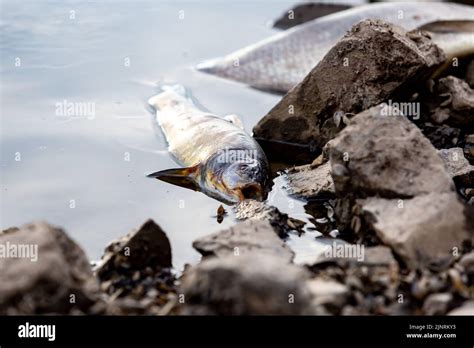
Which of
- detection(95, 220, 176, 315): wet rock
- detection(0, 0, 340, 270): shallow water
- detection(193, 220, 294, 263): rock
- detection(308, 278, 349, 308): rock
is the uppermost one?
detection(308, 278, 349, 308): rock

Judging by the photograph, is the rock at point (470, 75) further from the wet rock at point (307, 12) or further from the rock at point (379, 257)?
the rock at point (379, 257)

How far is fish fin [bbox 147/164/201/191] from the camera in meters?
5.57

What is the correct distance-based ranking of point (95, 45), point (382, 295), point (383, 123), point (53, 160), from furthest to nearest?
point (95, 45), point (53, 160), point (383, 123), point (382, 295)

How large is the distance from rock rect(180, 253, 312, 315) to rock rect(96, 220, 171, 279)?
896mm

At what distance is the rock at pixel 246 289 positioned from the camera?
3.18 metres

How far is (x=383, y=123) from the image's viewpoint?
14.8ft

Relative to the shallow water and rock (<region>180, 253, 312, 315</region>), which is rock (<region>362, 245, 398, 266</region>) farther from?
rock (<region>180, 253, 312, 315</region>)

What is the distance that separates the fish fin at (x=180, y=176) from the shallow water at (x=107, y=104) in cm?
9

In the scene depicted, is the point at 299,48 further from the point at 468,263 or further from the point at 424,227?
the point at 468,263

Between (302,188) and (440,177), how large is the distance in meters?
1.21

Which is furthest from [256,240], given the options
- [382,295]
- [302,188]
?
[302,188]

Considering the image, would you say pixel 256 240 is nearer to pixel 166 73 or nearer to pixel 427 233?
pixel 427 233

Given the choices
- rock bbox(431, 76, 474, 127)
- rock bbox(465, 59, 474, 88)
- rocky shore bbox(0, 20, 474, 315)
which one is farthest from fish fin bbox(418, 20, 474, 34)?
rocky shore bbox(0, 20, 474, 315)

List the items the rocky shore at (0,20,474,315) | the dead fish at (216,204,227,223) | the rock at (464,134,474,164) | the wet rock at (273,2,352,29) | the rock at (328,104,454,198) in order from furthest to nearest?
1. the wet rock at (273,2,352,29)
2. the rock at (464,134,474,164)
3. the dead fish at (216,204,227,223)
4. the rock at (328,104,454,198)
5. the rocky shore at (0,20,474,315)
